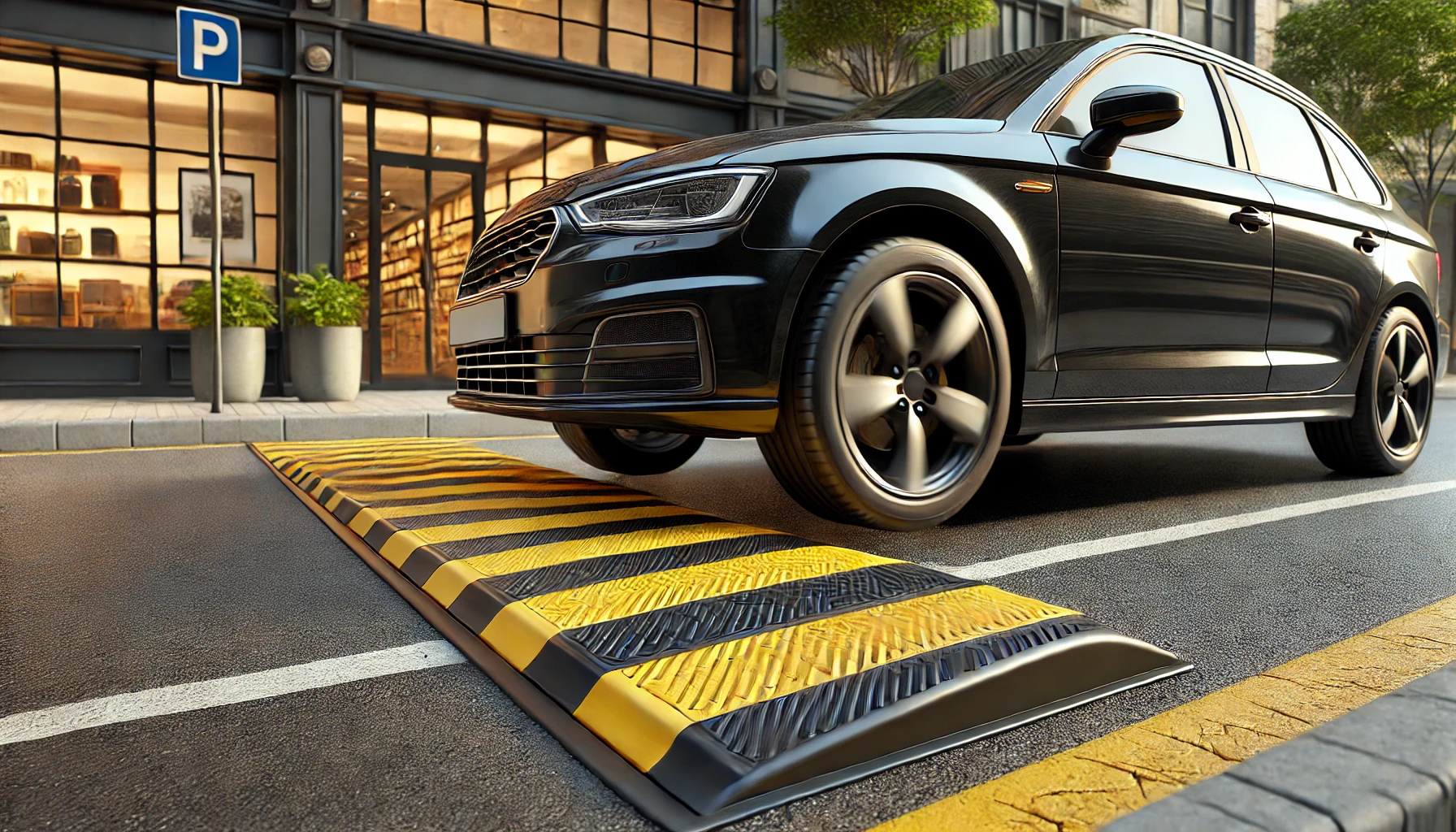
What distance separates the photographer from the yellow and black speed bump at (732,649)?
1.28 metres

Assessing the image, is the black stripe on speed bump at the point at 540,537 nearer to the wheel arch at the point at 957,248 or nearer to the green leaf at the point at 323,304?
the wheel arch at the point at 957,248

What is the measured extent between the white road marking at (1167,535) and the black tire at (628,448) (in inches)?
61.4

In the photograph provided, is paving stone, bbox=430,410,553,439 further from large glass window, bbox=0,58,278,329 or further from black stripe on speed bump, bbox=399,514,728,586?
large glass window, bbox=0,58,278,329

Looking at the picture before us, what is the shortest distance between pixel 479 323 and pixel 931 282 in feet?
4.68

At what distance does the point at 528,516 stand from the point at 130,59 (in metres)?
9.36

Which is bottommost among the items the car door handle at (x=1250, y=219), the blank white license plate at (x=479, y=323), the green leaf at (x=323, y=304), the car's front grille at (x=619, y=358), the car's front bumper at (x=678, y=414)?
the car's front bumper at (x=678, y=414)

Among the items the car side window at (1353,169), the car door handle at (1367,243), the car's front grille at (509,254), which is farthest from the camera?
the car side window at (1353,169)

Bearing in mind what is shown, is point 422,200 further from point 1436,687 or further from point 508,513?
point 1436,687

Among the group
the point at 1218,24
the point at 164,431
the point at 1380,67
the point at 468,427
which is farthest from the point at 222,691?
the point at 1218,24

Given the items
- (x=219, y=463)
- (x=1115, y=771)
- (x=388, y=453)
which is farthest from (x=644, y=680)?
(x=219, y=463)

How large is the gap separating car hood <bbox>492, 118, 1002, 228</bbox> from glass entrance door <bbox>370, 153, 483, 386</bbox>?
8906 mm

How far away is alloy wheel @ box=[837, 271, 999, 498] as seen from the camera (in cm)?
262

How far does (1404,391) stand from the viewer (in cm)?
452

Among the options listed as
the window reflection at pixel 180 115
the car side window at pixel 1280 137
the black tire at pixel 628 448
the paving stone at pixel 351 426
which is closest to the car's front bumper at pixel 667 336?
the black tire at pixel 628 448
